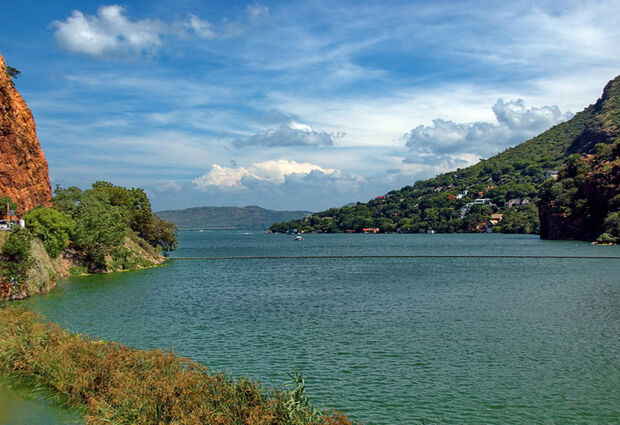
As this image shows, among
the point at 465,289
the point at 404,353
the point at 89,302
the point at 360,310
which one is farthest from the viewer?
the point at 465,289

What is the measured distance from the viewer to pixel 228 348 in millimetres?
24375

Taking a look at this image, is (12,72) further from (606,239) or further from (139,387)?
(606,239)

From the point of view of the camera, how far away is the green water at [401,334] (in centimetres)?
1744

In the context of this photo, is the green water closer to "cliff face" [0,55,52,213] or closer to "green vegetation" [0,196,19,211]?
"green vegetation" [0,196,19,211]

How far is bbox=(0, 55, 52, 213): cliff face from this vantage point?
58.0m

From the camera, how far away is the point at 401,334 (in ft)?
88.1

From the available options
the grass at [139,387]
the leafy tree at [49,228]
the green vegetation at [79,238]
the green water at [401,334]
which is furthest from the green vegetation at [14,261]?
the grass at [139,387]

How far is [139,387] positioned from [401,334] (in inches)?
637

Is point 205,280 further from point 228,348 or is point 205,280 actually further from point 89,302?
point 228,348

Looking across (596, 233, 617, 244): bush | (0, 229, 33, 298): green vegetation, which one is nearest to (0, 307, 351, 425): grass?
(0, 229, 33, 298): green vegetation

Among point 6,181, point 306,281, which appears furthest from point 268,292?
point 6,181

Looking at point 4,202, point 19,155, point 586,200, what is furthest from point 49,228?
point 586,200

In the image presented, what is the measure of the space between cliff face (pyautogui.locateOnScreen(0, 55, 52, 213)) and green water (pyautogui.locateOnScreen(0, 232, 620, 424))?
16.1 metres

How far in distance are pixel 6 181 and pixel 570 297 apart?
5976 cm
